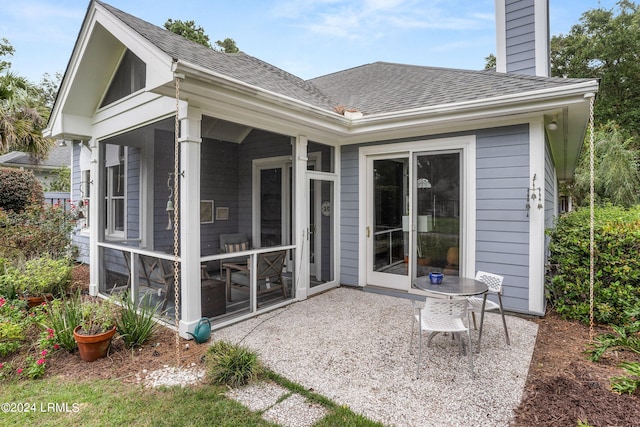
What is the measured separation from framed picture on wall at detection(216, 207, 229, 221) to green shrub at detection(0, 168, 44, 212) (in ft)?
24.7

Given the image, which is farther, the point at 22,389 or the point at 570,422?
the point at 22,389

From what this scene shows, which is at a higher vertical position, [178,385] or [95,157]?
[95,157]

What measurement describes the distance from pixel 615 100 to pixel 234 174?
22.1 m

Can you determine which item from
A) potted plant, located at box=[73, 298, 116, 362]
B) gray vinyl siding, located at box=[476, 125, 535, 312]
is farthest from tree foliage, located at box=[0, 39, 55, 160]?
gray vinyl siding, located at box=[476, 125, 535, 312]

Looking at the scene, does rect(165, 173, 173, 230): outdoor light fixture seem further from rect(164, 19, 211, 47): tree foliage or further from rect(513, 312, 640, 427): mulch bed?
rect(164, 19, 211, 47): tree foliage

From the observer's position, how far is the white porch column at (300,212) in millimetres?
5027

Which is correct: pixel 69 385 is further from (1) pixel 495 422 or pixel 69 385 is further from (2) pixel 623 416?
(2) pixel 623 416

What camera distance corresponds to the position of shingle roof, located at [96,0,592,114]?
4.16 metres

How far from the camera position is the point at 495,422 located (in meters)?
2.26

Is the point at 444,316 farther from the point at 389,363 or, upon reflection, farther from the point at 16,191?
the point at 16,191

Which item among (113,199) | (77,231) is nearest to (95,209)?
(113,199)

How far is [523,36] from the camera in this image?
5422mm

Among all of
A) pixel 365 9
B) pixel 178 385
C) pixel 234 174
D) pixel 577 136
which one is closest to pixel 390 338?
pixel 178 385

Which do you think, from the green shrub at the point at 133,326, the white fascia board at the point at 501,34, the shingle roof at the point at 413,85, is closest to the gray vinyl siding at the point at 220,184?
the green shrub at the point at 133,326
